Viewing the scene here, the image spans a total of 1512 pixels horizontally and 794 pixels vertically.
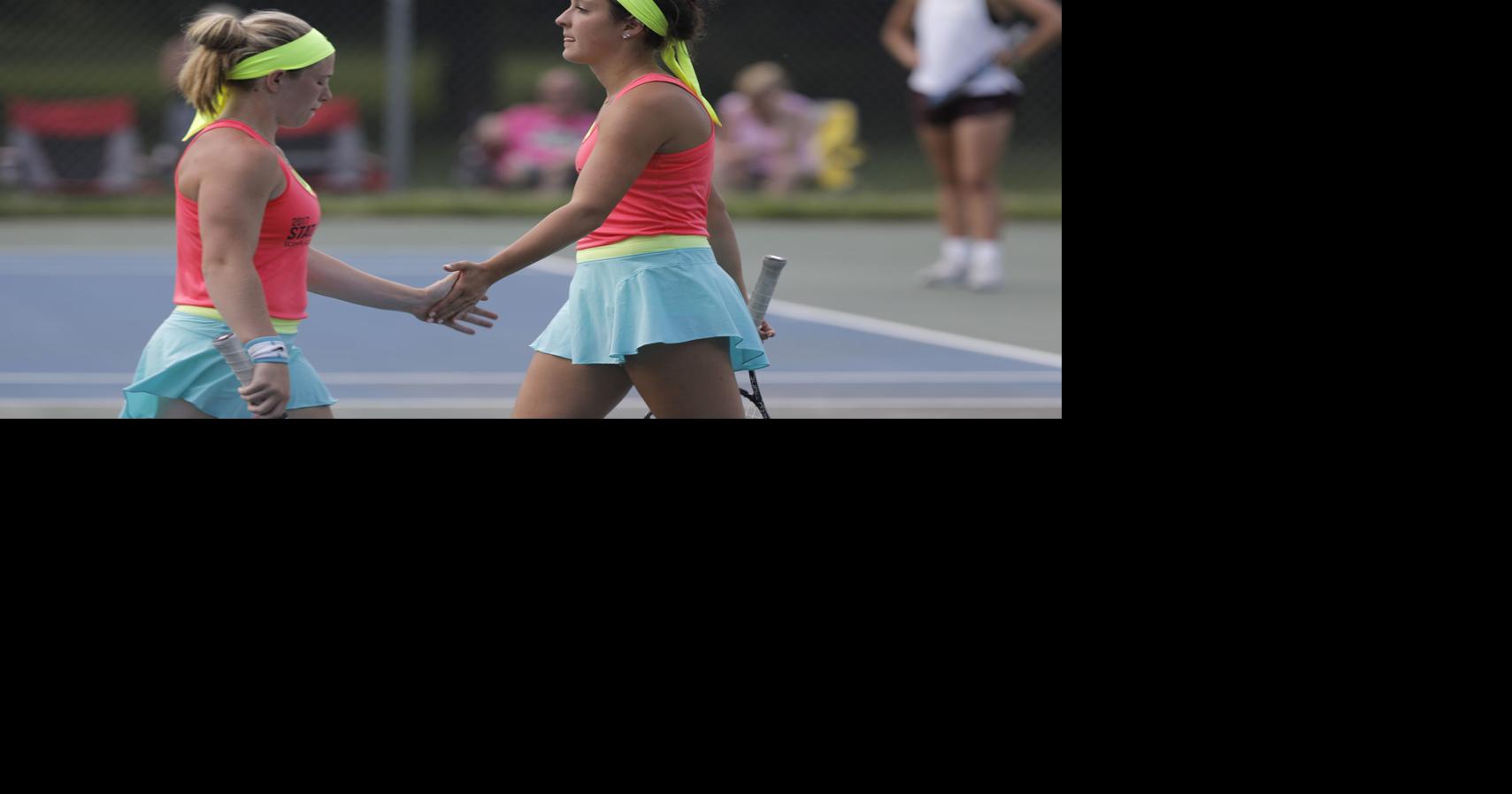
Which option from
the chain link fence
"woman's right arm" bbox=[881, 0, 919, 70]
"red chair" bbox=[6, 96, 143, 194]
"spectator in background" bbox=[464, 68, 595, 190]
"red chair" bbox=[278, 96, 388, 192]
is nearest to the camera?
"woman's right arm" bbox=[881, 0, 919, 70]

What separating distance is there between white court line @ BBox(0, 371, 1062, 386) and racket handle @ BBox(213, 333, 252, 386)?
385cm

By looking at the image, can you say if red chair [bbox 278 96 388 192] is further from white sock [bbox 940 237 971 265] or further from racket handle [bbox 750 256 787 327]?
racket handle [bbox 750 256 787 327]

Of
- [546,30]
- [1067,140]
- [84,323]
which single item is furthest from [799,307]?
[546,30]

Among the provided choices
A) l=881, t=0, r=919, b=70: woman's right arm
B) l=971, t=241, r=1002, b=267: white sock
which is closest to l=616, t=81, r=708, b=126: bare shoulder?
l=971, t=241, r=1002, b=267: white sock

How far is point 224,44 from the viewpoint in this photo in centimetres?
361

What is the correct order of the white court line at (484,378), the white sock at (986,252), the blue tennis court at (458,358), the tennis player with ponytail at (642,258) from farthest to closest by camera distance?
the white sock at (986,252), the white court line at (484,378), the blue tennis court at (458,358), the tennis player with ponytail at (642,258)

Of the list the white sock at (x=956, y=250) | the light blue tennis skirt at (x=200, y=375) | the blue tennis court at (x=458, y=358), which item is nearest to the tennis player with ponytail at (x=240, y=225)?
the light blue tennis skirt at (x=200, y=375)

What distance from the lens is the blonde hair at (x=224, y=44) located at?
11.8ft

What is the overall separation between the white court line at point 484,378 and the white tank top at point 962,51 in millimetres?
2684

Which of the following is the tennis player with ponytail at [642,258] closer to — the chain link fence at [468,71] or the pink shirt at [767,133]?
the pink shirt at [767,133]

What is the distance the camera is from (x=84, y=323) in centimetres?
898

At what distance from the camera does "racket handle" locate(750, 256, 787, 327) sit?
3873 mm

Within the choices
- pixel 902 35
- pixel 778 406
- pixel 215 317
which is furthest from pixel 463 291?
pixel 902 35

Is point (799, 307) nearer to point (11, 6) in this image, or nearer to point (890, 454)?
point (890, 454)
